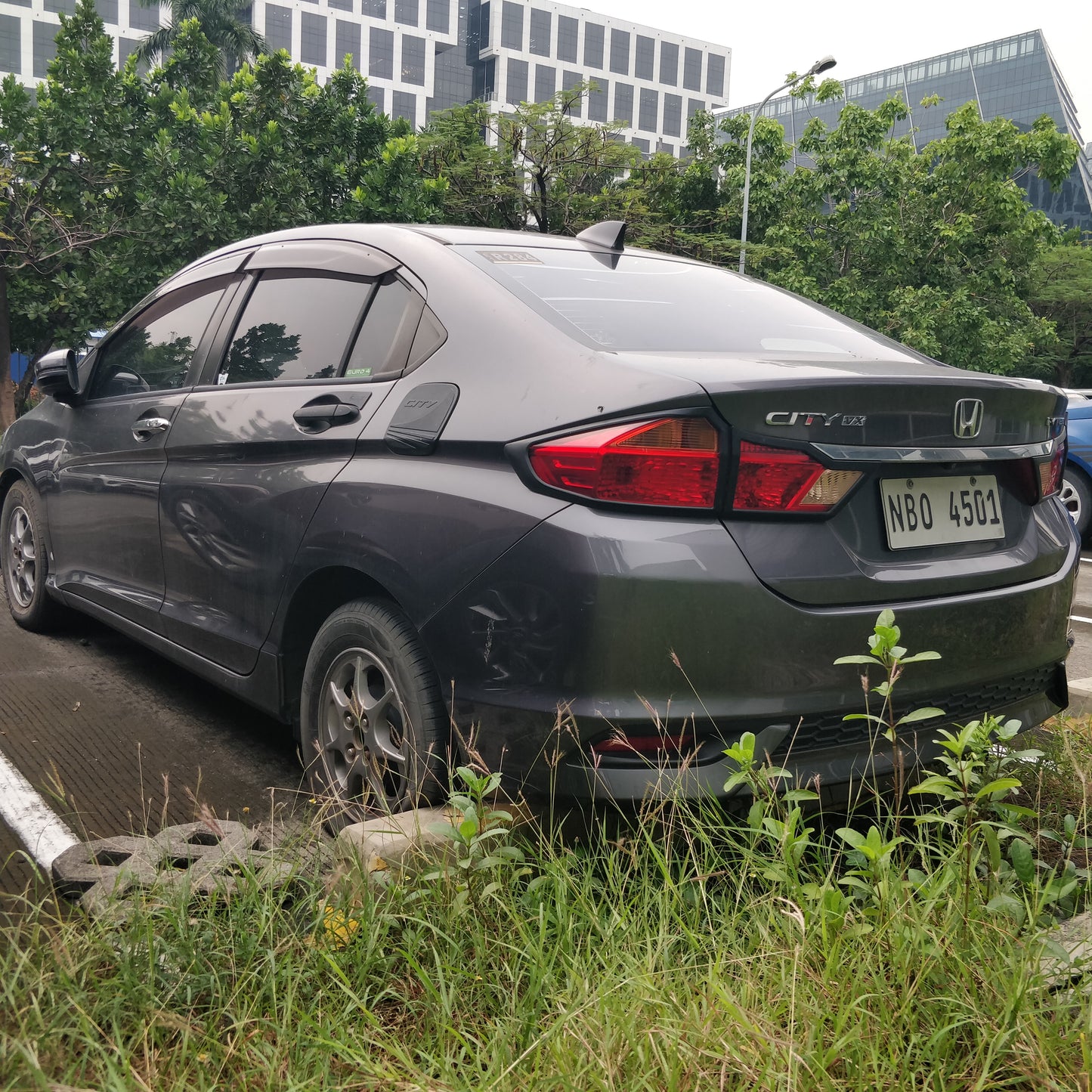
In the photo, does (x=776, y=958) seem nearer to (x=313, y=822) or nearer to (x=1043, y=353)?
(x=313, y=822)

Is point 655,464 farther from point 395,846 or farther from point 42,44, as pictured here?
point 42,44

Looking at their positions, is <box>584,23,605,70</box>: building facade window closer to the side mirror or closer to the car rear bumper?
the side mirror

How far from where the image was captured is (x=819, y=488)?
7.44 ft

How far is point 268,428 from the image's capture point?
3.12m

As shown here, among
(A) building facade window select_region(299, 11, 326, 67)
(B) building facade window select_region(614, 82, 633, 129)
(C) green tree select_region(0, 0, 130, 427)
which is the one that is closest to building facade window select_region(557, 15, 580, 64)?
(B) building facade window select_region(614, 82, 633, 129)

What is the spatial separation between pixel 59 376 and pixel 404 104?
274ft

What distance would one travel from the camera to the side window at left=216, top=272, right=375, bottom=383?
309 centimetres

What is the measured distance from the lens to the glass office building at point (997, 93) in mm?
73438

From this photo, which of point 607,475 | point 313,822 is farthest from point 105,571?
point 607,475

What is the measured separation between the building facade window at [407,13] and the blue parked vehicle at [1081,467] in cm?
8241

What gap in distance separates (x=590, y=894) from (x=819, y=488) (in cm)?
91

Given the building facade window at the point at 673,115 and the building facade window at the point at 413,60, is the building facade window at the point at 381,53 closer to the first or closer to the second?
the building facade window at the point at 413,60

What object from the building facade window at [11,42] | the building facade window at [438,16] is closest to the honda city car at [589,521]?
the building facade window at [11,42]

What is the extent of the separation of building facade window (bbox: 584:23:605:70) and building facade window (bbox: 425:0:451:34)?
11.2 m
